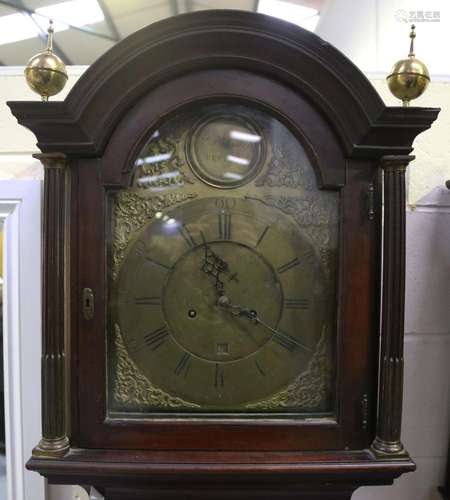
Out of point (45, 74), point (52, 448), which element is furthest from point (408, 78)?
point (52, 448)

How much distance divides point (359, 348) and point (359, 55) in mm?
592

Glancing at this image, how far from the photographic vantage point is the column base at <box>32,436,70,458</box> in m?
0.56

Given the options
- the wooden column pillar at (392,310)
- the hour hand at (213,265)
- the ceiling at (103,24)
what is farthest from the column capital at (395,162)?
the ceiling at (103,24)

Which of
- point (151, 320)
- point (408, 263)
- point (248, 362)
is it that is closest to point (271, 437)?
point (248, 362)

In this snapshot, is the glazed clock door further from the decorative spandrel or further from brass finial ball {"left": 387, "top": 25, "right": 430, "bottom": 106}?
brass finial ball {"left": 387, "top": 25, "right": 430, "bottom": 106}

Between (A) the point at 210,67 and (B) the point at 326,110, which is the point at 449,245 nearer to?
(B) the point at 326,110

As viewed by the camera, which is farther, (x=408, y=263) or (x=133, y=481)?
(x=408, y=263)

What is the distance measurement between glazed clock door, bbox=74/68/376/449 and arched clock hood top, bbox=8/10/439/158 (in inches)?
2.3

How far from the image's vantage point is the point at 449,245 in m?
0.83

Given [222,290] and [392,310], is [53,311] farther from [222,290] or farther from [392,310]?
[392,310]

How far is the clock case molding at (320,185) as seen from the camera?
0.56 metres

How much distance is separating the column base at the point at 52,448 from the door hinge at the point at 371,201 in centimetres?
53

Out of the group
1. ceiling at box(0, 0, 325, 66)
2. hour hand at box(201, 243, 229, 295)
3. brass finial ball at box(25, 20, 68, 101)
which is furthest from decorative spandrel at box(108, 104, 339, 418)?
ceiling at box(0, 0, 325, 66)

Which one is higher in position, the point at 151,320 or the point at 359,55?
the point at 359,55
